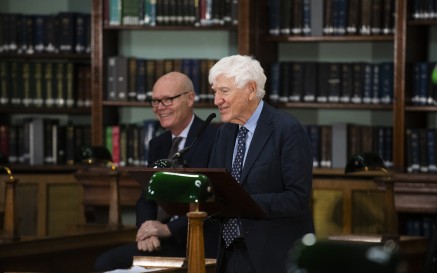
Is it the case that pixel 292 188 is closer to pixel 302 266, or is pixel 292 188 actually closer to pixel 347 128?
pixel 302 266

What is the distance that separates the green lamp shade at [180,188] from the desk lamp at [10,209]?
6.57ft

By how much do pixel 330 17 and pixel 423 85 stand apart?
2.52 feet

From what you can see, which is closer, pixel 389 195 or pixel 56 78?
pixel 389 195

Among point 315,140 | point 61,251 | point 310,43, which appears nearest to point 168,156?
point 61,251

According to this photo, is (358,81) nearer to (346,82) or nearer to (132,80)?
(346,82)

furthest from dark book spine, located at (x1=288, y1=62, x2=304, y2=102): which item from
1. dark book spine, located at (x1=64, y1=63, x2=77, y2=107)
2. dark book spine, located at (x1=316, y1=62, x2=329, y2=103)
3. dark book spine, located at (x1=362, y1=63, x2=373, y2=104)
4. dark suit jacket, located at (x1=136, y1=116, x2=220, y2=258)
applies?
dark suit jacket, located at (x1=136, y1=116, x2=220, y2=258)

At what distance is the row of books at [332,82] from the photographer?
23.0ft

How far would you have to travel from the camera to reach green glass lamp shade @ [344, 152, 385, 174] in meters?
5.46

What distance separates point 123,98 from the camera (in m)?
7.41

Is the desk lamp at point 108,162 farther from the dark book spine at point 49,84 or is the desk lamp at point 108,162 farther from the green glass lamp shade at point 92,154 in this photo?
the dark book spine at point 49,84

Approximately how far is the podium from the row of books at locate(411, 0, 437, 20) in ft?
11.5

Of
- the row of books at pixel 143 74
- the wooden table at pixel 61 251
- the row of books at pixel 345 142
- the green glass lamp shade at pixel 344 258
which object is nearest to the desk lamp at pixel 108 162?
the wooden table at pixel 61 251

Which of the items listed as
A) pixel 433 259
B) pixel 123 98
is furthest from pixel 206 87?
pixel 433 259

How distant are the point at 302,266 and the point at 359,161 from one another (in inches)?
145
